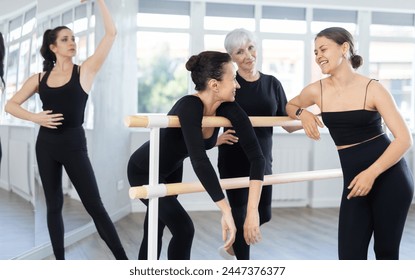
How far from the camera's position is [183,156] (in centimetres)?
228

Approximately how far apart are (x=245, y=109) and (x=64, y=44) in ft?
3.45

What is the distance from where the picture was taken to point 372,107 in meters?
2.01

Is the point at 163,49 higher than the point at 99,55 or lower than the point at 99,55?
higher

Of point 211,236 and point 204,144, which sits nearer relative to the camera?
point 204,144

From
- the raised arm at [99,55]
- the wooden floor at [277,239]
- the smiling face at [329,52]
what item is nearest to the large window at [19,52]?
the raised arm at [99,55]

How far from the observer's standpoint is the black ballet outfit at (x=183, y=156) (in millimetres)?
1894

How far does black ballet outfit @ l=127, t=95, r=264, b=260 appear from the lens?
189 cm

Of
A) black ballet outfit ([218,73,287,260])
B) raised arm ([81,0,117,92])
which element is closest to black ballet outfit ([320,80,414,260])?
black ballet outfit ([218,73,287,260])

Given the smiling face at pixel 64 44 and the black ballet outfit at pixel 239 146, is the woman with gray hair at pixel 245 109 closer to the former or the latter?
the black ballet outfit at pixel 239 146

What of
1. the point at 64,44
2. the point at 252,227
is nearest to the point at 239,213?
the point at 252,227

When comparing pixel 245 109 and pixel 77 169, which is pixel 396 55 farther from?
pixel 77 169

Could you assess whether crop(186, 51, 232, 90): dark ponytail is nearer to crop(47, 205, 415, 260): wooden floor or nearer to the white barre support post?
the white barre support post

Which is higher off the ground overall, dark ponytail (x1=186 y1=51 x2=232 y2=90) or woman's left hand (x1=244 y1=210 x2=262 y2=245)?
dark ponytail (x1=186 y1=51 x2=232 y2=90)
